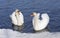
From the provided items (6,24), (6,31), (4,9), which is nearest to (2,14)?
(4,9)

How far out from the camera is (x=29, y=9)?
10.3 m

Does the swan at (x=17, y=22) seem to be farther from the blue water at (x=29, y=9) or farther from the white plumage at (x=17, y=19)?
the blue water at (x=29, y=9)

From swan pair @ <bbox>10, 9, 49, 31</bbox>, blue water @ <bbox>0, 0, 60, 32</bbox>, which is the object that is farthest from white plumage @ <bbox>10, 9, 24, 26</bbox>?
blue water @ <bbox>0, 0, 60, 32</bbox>

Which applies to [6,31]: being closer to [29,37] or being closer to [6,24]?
[29,37]

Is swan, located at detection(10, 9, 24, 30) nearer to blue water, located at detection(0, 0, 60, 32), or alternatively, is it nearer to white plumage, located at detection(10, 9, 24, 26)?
white plumage, located at detection(10, 9, 24, 26)

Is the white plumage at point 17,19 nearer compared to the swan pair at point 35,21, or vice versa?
the swan pair at point 35,21

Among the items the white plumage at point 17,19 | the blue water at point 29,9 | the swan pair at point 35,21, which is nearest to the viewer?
the swan pair at point 35,21

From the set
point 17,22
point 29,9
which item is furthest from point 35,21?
point 29,9

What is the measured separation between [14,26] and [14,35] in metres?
2.63

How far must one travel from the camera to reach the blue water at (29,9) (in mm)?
8391

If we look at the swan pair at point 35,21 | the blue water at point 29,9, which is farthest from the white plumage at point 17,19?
the blue water at point 29,9

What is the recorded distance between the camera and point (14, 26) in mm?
8469

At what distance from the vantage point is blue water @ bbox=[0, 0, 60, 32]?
8.39m

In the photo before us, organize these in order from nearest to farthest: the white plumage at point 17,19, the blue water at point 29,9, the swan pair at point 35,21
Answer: the swan pair at point 35,21
the blue water at point 29,9
the white plumage at point 17,19
